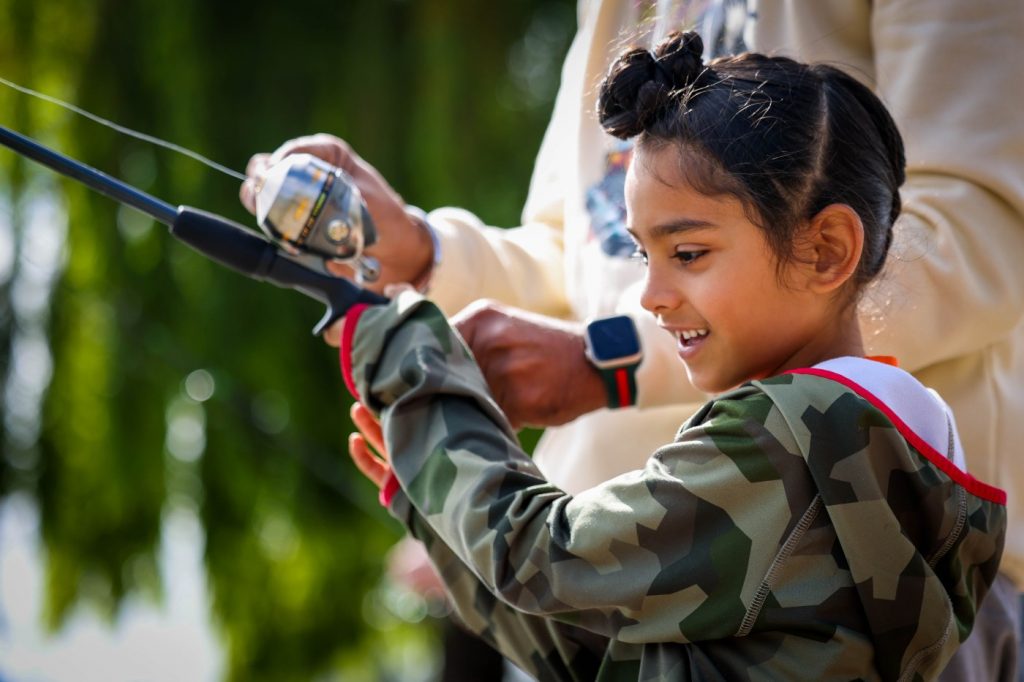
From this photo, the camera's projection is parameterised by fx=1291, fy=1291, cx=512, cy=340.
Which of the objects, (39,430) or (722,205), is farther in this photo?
(39,430)

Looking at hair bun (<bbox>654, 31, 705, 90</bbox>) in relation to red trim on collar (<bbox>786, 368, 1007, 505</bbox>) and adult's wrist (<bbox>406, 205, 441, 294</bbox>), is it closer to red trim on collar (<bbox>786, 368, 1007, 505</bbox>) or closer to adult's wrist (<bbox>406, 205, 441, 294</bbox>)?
red trim on collar (<bbox>786, 368, 1007, 505</bbox>)

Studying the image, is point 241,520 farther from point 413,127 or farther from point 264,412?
point 413,127

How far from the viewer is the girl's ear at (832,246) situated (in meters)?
1.15

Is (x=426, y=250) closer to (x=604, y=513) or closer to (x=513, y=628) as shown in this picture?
(x=513, y=628)

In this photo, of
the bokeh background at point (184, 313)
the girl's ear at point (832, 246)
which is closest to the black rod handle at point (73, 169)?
the girl's ear at point (832, 246)

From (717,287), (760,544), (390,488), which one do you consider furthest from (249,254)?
(760,544)

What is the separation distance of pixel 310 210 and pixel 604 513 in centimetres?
50

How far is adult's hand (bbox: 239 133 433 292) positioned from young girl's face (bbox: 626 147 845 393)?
0.41m

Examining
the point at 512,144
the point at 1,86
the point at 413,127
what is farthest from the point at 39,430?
the point at 512,144

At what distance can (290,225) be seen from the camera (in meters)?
1.36

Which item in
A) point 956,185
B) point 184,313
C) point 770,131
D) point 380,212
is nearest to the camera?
point 770,131

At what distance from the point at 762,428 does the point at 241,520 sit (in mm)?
2925

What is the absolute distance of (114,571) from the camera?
3607mm

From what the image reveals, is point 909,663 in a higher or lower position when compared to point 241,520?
higher
